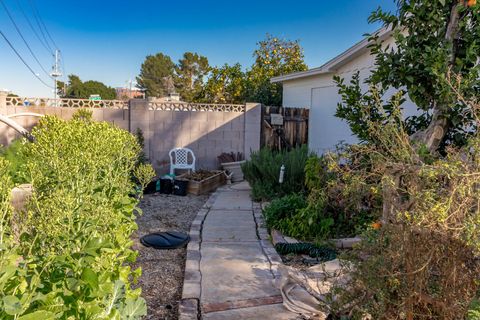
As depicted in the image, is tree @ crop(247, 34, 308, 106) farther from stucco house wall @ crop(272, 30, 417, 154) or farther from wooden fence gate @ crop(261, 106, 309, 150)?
wooden fence gate @ crop(261, 106, 309, 150)

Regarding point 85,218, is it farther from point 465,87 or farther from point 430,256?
point 465,87

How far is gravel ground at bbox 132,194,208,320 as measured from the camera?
3.15 m

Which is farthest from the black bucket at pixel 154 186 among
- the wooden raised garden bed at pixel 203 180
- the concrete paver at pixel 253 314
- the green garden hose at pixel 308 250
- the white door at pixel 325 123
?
the concrete paver at pixel 253 314

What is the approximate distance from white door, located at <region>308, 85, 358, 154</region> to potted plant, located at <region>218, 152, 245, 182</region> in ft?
7.20

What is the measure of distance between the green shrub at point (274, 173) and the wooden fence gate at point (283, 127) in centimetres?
271

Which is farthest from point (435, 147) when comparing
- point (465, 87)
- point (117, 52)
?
point (117, 52)

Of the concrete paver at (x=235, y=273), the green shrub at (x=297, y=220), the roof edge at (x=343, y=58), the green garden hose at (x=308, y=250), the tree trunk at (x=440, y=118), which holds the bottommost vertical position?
the concrete paver at (x=235, y=273)

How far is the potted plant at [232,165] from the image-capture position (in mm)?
9266

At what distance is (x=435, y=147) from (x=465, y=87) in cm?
78

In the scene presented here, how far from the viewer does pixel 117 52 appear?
87.4ft

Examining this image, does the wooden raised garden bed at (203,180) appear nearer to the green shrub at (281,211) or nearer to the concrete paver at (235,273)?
the concrete paver at (235,273)

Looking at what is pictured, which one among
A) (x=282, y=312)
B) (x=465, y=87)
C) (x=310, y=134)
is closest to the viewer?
(x=282, y=312)

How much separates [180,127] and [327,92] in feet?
12.6

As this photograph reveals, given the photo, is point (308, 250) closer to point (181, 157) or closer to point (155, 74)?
point (181, 157)
